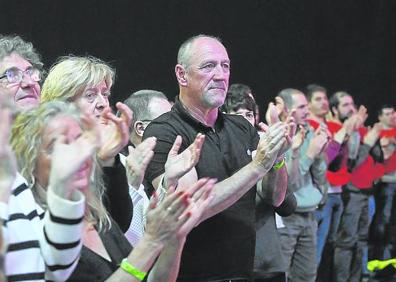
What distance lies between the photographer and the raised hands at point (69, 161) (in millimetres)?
1759

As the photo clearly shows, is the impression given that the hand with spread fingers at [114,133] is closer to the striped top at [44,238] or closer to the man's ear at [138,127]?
the striped top at [44,238]

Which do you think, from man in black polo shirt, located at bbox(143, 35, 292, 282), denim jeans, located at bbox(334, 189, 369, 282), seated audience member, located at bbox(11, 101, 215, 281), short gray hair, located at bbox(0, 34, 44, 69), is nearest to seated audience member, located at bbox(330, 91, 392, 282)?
denim jeans, located at bbox(334, 189, 369, 282)

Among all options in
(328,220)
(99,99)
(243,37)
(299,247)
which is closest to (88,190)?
(99,99)

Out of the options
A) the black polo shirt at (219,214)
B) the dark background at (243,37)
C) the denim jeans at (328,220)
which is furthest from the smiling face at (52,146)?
the denim jeans at (328,220)

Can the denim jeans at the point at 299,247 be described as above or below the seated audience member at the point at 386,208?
above

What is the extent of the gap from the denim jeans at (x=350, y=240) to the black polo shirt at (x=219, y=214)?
346 cm

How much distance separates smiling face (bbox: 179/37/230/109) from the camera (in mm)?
3059

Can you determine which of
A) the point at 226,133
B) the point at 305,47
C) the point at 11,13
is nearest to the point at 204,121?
the point at 226,133

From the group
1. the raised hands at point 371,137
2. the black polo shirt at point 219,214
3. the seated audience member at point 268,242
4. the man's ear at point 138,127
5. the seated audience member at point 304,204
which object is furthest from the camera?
the raised hands at point 371,137

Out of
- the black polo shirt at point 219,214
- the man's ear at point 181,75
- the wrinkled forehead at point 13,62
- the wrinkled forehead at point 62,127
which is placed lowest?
the black polo shirt at point 219,214

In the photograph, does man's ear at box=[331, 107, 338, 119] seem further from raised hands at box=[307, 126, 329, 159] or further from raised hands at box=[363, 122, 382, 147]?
raised hands at box=[307, 126, 329, 159]

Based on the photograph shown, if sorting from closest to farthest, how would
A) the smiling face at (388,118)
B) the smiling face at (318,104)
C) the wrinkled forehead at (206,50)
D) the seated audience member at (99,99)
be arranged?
the seated audience member at (99,99)
the wrinkled forehead at (206,50)
the smiling face at (318,104)
the smiling face at (388,118)

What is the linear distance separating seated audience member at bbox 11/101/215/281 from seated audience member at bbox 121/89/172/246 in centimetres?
33

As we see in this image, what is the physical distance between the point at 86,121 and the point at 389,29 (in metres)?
6.48
